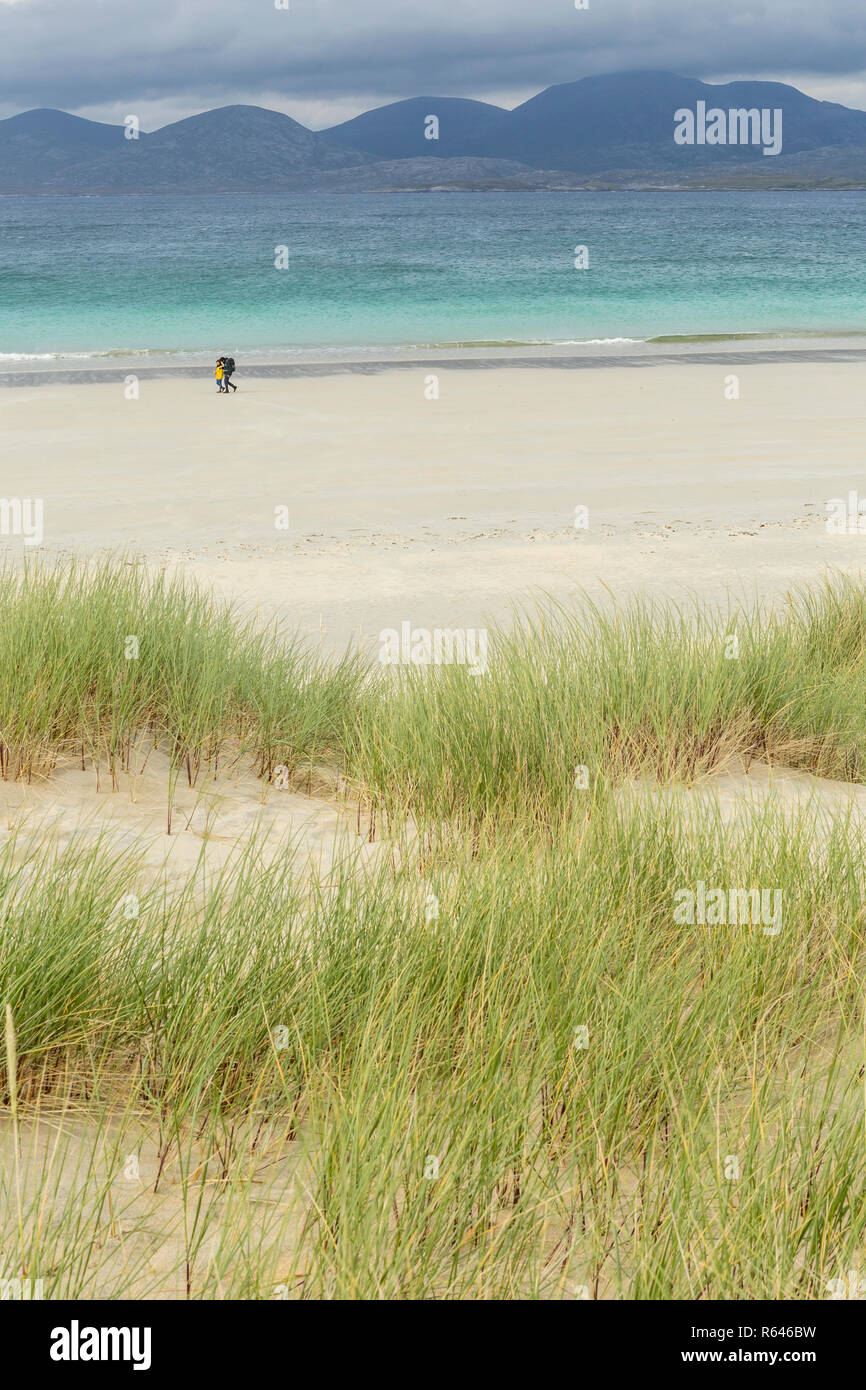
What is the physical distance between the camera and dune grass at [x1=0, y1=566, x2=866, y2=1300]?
2064 mm

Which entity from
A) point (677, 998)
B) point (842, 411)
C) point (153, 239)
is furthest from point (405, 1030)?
point (153, 239)

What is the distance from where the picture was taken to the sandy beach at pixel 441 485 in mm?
9242

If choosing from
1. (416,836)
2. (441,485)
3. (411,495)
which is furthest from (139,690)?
(441,485)

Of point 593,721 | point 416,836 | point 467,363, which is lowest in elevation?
point 416,836

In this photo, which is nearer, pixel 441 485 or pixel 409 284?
pixel 441 485

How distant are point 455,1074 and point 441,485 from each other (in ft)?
34.7

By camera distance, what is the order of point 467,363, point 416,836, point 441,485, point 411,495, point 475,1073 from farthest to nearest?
point 467,363, point 441,485, point 411,495, point 416,836, point 475,1073

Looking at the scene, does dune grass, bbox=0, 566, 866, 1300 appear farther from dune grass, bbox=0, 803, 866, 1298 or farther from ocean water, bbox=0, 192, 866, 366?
ocean water, bbox=0, 192, 866, 366

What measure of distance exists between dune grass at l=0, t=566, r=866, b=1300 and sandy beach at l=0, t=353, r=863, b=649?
465 centimetres

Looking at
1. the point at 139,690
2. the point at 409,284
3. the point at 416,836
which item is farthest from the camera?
the point at 409,284

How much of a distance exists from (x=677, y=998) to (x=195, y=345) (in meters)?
28.3

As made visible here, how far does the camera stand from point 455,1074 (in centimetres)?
250

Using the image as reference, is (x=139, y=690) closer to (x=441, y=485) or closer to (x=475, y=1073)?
(x=475, y=1073)
